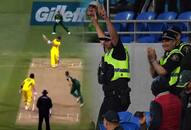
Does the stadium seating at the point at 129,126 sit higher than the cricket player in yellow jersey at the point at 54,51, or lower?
lower

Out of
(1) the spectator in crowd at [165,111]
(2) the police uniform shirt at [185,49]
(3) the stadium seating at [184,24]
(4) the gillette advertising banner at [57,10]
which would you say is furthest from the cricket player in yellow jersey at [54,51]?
(1) the spectator in crowd at [165,111]

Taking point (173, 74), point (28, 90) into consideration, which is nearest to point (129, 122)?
point (173, 74)

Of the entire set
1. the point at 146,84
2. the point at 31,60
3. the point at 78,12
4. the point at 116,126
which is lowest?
the point at 116,126

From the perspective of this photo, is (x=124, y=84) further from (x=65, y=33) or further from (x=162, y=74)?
(x=65, y=33)

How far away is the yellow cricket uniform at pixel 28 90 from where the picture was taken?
17.5m

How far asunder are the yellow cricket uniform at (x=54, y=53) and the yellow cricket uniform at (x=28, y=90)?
2724mm

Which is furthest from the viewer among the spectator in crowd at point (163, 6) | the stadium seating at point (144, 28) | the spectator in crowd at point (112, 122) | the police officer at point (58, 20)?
the police officer at point (58, 20)

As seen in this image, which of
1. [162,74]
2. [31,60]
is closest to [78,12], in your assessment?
[31,60]

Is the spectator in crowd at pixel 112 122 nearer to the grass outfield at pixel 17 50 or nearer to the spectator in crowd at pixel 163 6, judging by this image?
the grass outfield at pixel 17 50

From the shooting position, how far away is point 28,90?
17.6 meters

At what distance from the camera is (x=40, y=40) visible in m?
25.8

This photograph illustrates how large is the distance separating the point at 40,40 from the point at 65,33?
1.21m

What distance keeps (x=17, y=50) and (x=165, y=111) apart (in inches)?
770

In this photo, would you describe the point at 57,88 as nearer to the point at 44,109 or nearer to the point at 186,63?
the point at 44,109
